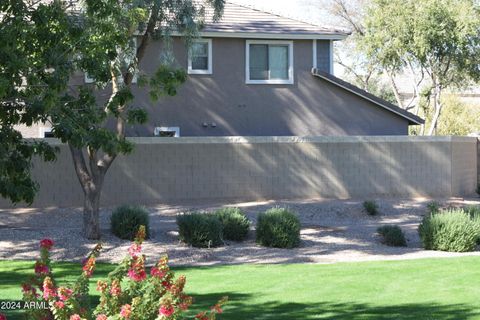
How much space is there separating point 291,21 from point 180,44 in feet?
15.0

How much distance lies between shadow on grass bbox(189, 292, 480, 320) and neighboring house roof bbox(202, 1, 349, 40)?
60.2 ft

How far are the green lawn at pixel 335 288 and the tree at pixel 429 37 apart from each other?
20.9 m

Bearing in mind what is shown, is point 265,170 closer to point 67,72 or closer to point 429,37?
point 429,37

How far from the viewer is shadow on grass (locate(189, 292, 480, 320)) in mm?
10750

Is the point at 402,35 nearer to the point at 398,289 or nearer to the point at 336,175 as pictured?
the point at 336,175

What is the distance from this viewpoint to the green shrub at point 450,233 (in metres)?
17.9

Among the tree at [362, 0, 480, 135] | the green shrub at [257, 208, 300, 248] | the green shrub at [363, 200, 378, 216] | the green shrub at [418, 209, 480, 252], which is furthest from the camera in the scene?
the tree at [362, 0, 480, 135]

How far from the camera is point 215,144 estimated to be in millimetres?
26406

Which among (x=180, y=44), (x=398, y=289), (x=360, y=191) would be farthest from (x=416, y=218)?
(x=398, y=289)

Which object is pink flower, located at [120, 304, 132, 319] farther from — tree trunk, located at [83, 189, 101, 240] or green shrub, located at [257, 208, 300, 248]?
tree trunk, located at [83, 189, 101, 240]

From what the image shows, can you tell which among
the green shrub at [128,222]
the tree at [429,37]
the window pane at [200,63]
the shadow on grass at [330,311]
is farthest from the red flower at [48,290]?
the tree at [429,37]

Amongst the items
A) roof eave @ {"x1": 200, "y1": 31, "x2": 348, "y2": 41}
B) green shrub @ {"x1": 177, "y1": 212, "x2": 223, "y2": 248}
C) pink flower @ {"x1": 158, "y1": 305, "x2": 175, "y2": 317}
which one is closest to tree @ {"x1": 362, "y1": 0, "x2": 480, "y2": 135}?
roof eave @ {"x1": 200, "y1": 31, "x2": 348, "y2": 41}

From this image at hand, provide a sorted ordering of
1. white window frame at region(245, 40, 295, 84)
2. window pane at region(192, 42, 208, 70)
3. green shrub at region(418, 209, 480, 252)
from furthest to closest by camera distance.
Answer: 1. white window frame at region(245, 40, 295, 84)
2. window pane at region(192, 42, 208, 70)
3. green shrub at region(418, 209, 480, 252)

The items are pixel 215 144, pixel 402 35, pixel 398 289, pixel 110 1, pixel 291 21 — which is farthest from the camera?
pixel 402 35
